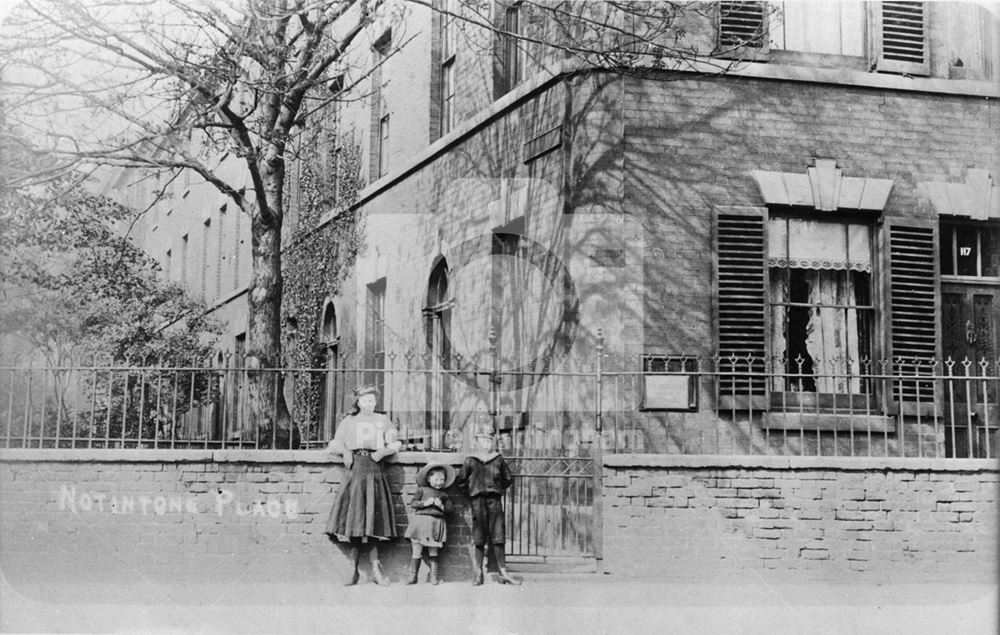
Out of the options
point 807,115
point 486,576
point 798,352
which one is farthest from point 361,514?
point 807,115

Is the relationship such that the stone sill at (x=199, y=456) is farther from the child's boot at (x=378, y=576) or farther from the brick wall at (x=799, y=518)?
the brick wall at (x=799, y=518)

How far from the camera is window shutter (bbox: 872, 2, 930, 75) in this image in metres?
12.4

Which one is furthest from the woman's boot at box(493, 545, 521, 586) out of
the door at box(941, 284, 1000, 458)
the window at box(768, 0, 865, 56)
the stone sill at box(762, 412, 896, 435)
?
the window at box(768, 0, 865, 56)

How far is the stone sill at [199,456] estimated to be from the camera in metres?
9.87

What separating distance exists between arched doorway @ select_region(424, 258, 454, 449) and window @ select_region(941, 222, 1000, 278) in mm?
6162

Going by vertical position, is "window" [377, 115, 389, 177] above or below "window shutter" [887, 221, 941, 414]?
above

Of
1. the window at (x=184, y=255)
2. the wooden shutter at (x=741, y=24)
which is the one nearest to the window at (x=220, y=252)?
the window at (x=184, y=255)

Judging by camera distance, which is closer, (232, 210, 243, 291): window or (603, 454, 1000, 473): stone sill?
(603, 454, 1000, 473): stone sill

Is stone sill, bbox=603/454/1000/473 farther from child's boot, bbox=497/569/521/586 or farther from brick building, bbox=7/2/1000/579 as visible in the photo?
child's boot, bbox=497/569/521/586

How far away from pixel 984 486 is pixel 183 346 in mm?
15472

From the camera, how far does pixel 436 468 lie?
978cm

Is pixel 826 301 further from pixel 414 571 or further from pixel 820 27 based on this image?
pixel 414 571

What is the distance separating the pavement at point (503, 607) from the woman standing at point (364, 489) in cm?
43

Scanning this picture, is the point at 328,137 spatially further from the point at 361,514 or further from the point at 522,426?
the point at 361,514
